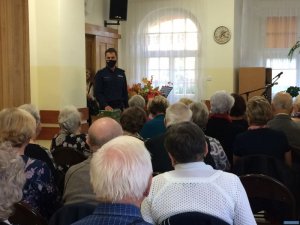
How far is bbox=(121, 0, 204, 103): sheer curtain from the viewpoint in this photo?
395 inches

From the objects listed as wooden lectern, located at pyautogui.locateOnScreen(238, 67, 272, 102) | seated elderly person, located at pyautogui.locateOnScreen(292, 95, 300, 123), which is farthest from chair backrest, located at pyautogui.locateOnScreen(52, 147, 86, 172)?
wooden lectern, located at pyautogui.locateOnScreen(238, 67, 272, 102)

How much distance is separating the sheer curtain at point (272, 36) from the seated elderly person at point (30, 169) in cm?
827

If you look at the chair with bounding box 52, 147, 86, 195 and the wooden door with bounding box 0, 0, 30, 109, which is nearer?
the chair with bounding box 52, 147, 86, 195

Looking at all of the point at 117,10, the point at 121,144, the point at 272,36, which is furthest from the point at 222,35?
the point at 121,144

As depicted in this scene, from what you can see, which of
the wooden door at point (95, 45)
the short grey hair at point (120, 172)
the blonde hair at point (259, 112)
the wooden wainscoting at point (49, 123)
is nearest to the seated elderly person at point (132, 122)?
the blonde hair at point (259, 112)

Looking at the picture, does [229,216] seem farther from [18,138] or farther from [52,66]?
[52,66]

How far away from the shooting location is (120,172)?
142 cm

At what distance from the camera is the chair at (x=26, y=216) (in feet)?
6.48

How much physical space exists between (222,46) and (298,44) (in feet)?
5.65

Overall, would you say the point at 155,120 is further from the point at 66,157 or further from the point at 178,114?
the point at 66,157

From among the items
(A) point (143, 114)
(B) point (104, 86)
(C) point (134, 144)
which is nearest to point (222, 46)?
(B) point (104, 86)

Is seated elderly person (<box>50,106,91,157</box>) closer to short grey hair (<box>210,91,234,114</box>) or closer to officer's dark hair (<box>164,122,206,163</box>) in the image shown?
short grey hair (<box>210,91,234,114</box>)

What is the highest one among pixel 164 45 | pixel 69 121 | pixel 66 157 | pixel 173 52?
pixel 164 45

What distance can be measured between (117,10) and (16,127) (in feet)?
23.8
